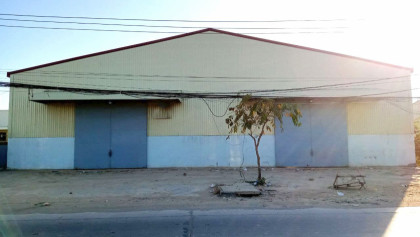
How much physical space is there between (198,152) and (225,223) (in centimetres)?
1269

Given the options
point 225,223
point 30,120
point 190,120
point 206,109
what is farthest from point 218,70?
point 225,223

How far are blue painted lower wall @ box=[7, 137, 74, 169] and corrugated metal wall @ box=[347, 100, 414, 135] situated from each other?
19.3 m

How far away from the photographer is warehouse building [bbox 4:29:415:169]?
18672 mm

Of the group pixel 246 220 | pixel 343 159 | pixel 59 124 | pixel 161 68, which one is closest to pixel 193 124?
pixel 161 68

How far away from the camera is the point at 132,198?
9.26 meters

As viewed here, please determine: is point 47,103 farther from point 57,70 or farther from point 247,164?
point 247,164

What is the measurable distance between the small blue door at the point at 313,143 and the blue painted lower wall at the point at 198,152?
181 centimetres

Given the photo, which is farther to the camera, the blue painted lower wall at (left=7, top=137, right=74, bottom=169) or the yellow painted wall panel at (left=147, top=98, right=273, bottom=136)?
the yellow painted wall panel at (left=147, top=98, right=273, bottom=136)

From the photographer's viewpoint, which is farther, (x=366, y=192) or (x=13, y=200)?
(x=366, y=192)

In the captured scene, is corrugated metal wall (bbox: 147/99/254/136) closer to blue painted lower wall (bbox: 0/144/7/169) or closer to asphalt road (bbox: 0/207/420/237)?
blue painted lower wall (bbox: 0/144/7/169)

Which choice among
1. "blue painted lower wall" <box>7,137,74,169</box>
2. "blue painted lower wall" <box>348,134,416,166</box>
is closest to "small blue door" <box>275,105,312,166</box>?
"blue painted lower wall" <box>348,134,416,166</box>

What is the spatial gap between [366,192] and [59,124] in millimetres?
18215

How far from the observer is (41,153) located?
61.2ft

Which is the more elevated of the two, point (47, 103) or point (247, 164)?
point (47, 103)
